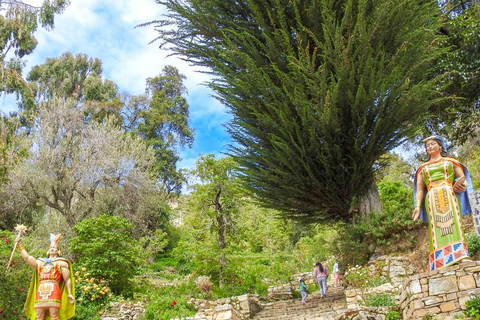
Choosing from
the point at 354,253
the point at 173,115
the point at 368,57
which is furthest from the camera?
the point at 173,115

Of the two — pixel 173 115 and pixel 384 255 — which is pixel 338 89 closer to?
pixel 384 255

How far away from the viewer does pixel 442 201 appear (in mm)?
7090

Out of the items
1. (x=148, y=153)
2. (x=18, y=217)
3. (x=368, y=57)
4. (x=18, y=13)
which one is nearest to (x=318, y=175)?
(x=368, y=57)

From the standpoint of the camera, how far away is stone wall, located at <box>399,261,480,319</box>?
20.2 ft

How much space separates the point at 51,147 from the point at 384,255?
15457 millimetres

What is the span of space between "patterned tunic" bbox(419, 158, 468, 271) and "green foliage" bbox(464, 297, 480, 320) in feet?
2.52

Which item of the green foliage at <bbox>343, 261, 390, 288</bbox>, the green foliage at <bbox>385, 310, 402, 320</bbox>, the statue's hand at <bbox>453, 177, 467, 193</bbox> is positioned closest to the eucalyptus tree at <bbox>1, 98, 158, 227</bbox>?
the green foliage at <bbox>343, 261, 390, 288</bbox>

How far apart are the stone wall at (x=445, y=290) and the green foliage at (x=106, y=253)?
324 inches

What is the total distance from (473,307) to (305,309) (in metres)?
5.19

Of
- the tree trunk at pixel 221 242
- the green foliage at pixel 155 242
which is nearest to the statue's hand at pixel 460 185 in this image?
the tree trunk at pixel 221 242

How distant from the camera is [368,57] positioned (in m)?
10.7

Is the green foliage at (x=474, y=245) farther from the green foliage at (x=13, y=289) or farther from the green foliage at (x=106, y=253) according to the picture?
the green foliage at (x=13, y=289)

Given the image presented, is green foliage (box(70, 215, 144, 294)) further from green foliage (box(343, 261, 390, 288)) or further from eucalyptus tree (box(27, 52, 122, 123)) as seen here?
eucalyptus tree (box(27, 52, 122, 123))

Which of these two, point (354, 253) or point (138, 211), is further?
point (138, 211)
